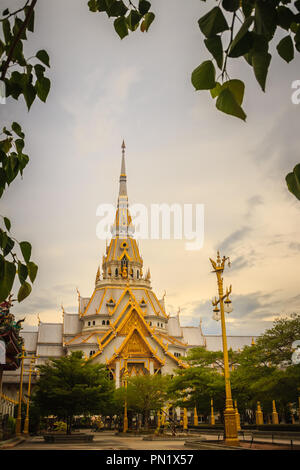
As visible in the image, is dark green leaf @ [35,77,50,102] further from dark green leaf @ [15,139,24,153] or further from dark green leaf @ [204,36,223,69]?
dark green leaf @ [204,36,223,69]

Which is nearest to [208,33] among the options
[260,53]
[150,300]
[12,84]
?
[260,53]

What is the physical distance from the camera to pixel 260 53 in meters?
1.44

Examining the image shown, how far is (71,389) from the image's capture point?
31078 millimetres

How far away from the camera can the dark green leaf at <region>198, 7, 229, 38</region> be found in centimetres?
141

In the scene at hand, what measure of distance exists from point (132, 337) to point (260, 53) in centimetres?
5880

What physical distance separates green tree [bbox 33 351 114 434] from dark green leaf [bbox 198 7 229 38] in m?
31.1

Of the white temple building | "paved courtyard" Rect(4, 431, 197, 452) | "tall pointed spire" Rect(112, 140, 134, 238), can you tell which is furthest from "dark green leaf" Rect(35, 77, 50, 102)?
"tall pointed spire" Rect(112, 140, 134, 238)

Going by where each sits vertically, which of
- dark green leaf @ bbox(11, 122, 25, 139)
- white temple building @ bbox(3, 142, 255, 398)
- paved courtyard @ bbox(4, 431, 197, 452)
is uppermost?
white temple building @ bbox(3, 142, 255, 398)

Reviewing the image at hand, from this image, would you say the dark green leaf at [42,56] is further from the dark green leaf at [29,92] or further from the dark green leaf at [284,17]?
the dark green leaf at [284,17]

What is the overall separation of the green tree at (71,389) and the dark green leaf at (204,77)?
30.9m

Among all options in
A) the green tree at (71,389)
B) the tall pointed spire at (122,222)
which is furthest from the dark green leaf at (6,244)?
the tall pointed spire at (122,222)

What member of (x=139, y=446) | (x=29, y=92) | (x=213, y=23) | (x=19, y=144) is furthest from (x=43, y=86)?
(x=139, y=446)

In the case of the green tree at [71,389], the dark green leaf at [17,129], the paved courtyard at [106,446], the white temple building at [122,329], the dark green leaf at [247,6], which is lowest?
the paved courtyard at [106,446]

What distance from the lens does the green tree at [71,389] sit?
101ft
